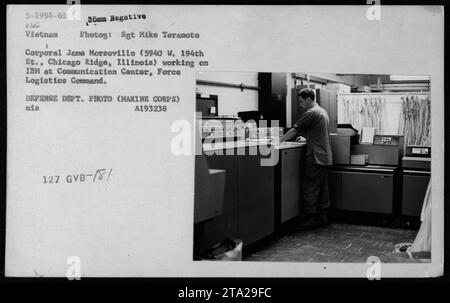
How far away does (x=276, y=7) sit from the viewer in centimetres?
195

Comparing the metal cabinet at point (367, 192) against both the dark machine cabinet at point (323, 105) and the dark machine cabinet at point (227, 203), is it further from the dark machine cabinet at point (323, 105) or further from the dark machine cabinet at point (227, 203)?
the dark machine cabinet at point (227, 203)

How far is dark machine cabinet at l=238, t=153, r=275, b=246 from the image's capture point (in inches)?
127

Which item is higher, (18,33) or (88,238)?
(18,33)

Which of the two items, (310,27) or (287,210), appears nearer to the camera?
(310,27)

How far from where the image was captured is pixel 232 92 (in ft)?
15.2

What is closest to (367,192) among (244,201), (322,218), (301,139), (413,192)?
(413,192)

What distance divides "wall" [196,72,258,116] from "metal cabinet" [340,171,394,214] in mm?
1309

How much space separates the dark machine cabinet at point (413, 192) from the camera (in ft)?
13.7

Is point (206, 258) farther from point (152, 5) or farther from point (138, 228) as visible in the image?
point (152, 5)

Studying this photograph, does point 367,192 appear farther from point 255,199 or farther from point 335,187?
point 255,199

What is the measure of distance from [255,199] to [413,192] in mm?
1780

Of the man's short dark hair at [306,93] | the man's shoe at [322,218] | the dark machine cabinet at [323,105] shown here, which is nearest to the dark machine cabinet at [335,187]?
the man's shoe at [322,218]
